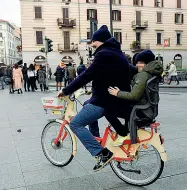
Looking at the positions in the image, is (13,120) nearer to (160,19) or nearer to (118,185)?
(118,185)

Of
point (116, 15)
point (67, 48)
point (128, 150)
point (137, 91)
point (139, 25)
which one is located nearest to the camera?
point (137, 91)

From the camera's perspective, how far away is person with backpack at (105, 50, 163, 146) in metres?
3.12

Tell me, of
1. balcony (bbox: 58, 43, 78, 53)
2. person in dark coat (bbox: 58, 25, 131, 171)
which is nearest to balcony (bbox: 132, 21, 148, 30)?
balcony (bbox: 58, 43, 78, 53)

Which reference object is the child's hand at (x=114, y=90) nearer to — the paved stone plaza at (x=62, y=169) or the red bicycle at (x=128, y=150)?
the red bicycle at (x=128, y=150)

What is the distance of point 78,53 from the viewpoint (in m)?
41.7

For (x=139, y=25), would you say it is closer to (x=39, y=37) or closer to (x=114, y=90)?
(x=39, y=37)

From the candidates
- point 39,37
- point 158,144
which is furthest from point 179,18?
point 158,144

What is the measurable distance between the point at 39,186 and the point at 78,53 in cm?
3897

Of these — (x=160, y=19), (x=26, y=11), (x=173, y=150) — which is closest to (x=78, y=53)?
(x=26, y=11)

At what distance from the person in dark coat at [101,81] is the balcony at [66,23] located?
38.5 meters

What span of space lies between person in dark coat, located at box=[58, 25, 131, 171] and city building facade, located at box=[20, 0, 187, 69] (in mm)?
35005

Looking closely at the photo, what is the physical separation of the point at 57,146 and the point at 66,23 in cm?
3835

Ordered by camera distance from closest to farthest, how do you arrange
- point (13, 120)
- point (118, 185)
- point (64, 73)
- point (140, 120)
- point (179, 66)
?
point (140, 120) < point (118, 185) < point (13, 120) < point (64, 73) < point (179, 66)

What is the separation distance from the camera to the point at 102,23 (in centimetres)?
4284
